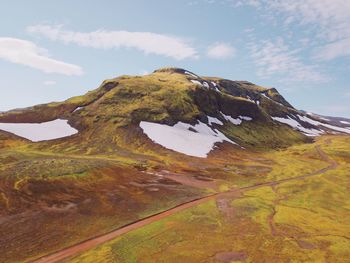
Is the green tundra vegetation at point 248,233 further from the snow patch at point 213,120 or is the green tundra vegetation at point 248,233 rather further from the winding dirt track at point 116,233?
the snow patch at point 213,120

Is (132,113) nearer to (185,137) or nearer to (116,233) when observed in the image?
(185,137)

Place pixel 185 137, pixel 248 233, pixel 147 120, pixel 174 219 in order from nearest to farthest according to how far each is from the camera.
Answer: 1. pixel 248 233
2. pixel 174 219
3. pixel 185 137
4. pixel 147 120

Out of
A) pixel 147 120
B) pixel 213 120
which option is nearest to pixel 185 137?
pixel 147 120

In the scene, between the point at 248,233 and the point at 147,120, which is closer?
the point at 248,233

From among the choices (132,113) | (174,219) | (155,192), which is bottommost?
(174,219)

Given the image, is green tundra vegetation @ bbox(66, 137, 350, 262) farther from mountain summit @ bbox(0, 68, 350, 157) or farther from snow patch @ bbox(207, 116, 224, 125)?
snow patch @ bbox(207, 116, 224, 125)

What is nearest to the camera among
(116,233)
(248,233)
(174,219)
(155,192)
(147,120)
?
(116,233)

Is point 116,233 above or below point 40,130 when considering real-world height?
below

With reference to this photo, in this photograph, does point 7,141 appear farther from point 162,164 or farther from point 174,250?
point 174,250
